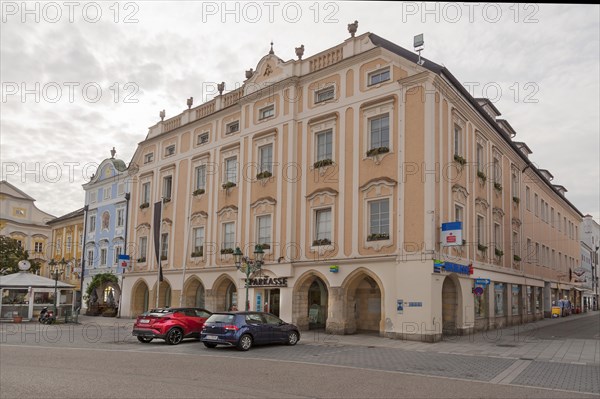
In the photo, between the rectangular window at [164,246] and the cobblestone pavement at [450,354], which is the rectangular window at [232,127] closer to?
the rectangular window at [164,246]

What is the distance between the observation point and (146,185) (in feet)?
137

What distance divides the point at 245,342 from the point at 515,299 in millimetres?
21876

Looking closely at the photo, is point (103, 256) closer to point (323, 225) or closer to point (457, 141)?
point (323, 225)

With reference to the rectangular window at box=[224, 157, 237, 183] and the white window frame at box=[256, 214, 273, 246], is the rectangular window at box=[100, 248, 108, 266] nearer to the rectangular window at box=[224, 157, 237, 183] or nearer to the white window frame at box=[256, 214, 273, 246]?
the rectangular window at box=[224, 157, 237, 183]

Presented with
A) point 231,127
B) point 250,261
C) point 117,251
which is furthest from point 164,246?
point 250,261

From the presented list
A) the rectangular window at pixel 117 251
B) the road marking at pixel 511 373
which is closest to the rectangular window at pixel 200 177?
the rectangular window at pixel 117 251

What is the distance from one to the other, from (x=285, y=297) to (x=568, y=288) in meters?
36.6

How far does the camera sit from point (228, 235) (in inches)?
1320

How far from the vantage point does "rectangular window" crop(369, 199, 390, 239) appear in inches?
990

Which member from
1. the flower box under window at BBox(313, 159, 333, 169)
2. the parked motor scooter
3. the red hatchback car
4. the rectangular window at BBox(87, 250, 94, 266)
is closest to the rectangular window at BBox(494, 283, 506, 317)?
the flower box under window at BBox(313, 159, 333, 169)

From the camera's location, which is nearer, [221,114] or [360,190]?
[360,190]

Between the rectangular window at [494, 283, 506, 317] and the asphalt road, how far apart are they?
723 inches

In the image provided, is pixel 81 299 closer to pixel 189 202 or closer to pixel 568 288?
pixel 189 202

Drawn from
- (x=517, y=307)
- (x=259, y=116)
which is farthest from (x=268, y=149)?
(x=517, y=307)
